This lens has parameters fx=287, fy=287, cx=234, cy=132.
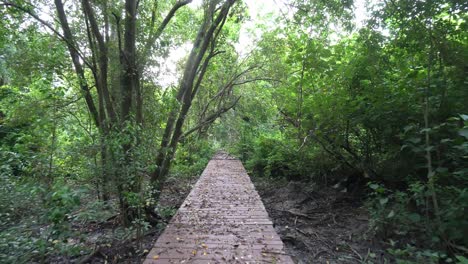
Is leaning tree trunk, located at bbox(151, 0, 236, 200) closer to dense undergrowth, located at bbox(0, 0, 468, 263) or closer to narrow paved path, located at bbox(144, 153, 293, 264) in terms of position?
dense undergrowth, located at bbox(0, 0, 468, 263)

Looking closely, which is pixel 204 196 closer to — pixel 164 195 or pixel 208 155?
pixel 164 195

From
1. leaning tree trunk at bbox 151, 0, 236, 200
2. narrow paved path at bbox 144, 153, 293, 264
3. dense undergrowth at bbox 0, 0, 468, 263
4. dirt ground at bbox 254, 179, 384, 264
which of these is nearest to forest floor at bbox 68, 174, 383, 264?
dirt ground at bbox 254, 179, 384, 264

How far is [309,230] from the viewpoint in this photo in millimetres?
5133

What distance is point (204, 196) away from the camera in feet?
19.7

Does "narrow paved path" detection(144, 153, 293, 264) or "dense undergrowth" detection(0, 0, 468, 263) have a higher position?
"dense undergrowth" detection(0, 0, 468, 263)

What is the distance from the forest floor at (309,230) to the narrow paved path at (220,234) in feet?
1.75

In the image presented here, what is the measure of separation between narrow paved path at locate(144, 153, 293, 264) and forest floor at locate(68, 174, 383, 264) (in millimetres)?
533

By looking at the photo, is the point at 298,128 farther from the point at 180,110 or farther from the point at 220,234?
the point at 220,234

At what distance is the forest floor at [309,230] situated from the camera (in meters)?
4.08

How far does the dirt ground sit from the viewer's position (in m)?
4.12

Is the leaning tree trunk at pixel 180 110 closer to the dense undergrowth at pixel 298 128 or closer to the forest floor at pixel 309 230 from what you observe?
the dense undergrowth at pixel 298 128

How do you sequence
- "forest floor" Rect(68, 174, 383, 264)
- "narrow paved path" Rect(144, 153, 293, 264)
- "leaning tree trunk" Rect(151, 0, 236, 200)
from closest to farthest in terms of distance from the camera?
"narrow paved path" Rect(144, 153, 293, 264), "forest floor" Rect(68, 174, 383, 264), "leaning tree trunk" Rect(151, 0, 236, 200)

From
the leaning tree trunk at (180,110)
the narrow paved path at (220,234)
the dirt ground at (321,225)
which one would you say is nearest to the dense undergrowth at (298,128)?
the leaning tree trunk at (180,110)

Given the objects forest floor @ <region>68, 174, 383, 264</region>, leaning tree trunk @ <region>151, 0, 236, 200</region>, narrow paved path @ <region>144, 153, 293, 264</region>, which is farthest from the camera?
leaning tree trunk @ <region>151, 0, 236, 200</region>
